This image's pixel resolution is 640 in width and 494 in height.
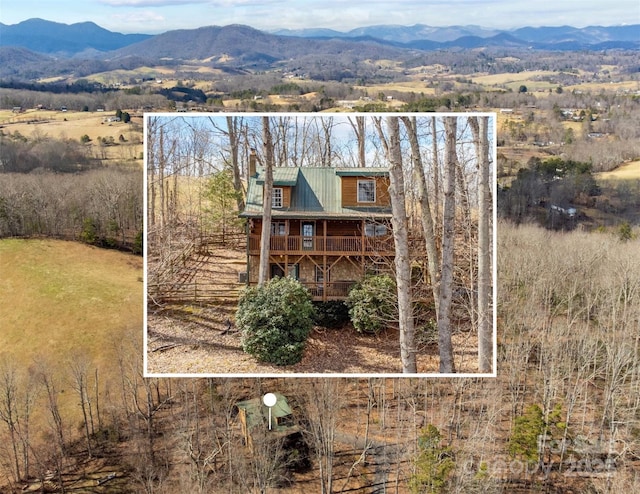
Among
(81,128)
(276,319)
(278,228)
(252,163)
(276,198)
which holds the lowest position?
(276,319)

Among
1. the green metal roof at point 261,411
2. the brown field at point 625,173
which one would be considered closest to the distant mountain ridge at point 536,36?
the brown field at point 625,173

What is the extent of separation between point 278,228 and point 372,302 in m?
1.55

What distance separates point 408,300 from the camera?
6.67 m

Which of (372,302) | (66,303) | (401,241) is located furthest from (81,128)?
(401,241)

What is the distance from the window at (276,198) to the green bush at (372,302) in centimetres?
147

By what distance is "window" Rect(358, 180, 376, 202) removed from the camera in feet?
22.2

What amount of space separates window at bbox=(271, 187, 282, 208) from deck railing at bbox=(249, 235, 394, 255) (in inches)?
15.7

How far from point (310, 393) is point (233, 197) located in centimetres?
706

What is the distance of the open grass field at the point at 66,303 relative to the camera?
16.1m

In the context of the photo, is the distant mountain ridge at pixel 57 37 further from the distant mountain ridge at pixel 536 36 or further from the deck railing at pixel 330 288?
the deck railing at pixel 330 288

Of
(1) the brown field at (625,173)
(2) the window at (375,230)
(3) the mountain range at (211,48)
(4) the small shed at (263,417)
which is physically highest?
(3) the mountain range at (211,48)

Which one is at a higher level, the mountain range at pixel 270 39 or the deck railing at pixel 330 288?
the mountain range at pixel 270 39

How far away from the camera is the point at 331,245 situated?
688cm

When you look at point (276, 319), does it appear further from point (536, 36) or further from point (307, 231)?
point (536, 36)
